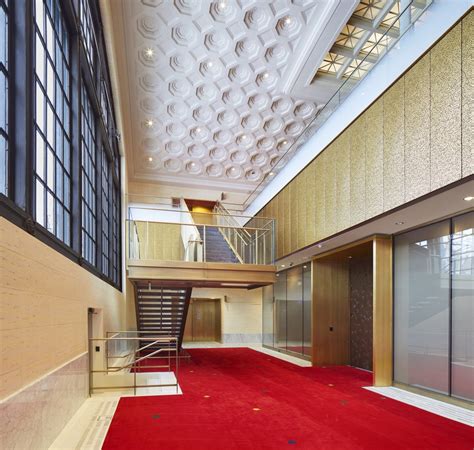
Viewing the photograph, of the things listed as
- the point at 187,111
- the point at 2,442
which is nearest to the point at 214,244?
the point at 187,111

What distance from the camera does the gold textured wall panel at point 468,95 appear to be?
5059mm

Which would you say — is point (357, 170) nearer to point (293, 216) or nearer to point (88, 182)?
point (293, 216)

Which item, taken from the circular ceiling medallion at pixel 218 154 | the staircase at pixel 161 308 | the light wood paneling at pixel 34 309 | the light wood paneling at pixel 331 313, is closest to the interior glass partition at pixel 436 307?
the light wood paneling at pixel 331 313

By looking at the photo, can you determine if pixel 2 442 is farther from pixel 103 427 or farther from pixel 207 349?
pixel 207 349

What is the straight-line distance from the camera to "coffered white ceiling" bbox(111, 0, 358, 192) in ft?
30.0

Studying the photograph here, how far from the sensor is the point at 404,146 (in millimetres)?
6535

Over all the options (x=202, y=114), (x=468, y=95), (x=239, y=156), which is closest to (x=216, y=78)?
(x=202, y=114)

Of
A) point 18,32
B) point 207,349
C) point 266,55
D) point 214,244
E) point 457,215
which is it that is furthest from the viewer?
point 207,349

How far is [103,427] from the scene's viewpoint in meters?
5.26

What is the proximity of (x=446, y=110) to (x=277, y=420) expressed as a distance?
4939 mm

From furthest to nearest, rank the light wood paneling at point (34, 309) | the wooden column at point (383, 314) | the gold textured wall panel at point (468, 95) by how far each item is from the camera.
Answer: the wooden column at point (383, 314) < the gold textured wall panel at point (468, 95) < the light wood paneling at point (34, 309)

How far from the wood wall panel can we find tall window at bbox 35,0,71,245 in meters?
5.04

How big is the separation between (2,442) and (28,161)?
2.16 meters

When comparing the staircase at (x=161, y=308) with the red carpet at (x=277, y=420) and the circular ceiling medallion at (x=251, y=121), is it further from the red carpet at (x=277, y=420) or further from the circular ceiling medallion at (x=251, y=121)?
the circular ceiling medallion at (x=251, y=121)
